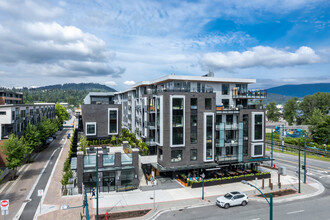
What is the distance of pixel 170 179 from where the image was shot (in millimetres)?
34969

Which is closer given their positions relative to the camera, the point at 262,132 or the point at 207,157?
the point at 207,157

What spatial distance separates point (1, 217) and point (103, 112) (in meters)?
31.0

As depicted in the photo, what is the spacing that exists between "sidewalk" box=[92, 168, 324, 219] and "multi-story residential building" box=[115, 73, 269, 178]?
3891 mm

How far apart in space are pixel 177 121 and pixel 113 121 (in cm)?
2313

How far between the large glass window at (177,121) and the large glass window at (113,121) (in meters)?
22.8

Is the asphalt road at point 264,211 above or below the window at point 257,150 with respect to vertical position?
below

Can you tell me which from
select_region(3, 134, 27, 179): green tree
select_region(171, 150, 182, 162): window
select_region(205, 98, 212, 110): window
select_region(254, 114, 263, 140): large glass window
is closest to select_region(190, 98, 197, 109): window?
select_region(205, 98, 212, 110): window

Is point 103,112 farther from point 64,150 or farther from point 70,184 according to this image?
point 70,184

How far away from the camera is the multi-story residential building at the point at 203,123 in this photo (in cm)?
3353

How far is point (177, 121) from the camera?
33.8m

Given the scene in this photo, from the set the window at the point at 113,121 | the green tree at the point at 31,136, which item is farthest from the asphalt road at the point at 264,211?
the green tree at the point at 31,136

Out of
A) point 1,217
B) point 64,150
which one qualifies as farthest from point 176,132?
point 64,150

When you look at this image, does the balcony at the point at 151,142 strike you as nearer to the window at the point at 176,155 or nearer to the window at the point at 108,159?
the window at the point at 176,155

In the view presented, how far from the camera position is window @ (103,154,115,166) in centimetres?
2989
